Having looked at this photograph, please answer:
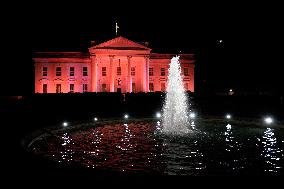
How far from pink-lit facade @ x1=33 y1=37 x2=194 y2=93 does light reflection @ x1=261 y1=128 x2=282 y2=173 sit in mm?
46893

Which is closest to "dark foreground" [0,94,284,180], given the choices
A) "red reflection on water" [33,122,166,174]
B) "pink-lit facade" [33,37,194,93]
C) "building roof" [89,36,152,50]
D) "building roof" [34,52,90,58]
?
"red reflection on water" [33,122,166,174]

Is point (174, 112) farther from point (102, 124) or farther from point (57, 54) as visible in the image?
point (57, 54)

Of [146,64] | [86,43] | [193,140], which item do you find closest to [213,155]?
[193,140]

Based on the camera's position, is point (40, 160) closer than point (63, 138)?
Yes

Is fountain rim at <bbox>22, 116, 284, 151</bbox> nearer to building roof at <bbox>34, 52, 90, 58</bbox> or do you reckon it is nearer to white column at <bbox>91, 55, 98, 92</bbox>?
white column at <bbox>91, 55, 98, 92</bbox>

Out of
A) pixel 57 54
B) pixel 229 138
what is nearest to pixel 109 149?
pixel 229 138

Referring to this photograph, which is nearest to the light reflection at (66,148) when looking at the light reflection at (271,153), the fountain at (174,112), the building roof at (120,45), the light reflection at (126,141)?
the light reflection at (126,141)

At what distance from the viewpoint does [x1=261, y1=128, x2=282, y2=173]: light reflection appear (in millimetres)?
12422

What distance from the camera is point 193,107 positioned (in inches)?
1495

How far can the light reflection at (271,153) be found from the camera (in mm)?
12422

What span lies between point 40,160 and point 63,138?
9.14 meters

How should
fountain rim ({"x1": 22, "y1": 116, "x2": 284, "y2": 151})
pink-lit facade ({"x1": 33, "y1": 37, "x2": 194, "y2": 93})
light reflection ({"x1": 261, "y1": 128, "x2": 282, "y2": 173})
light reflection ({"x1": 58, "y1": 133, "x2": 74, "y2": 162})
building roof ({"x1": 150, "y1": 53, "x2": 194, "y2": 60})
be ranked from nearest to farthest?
light reflection ({"x1": 261, "y1": 128, "x2": 282, "y2": 173}) → light reflection ({"x1": 58, "y1": 133, "x2": 74, "y2": 162}) → fountain rim ({"x1": 22, "y1": 116, "x2": 284, "y2": 151}) → pink-lit facade ({"x1": 33, "y1": 37, "x2": 194, "y2": 93}) → building roof ({"x1": 150, "y1": 53, "x2": 194, "y2": 60})

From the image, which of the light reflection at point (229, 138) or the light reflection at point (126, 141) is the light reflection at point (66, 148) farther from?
the light reflection at point (229, 138)

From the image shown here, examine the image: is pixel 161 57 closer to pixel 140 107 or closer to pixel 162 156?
pixel 140 107
